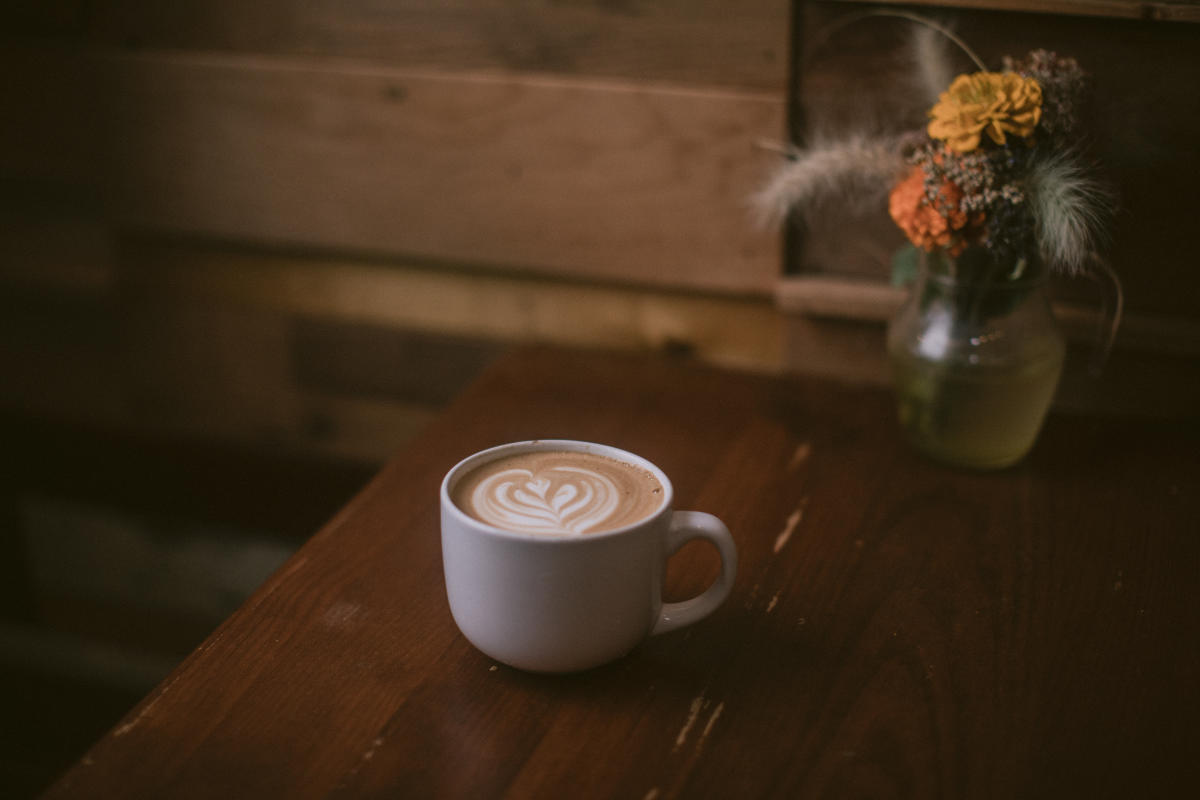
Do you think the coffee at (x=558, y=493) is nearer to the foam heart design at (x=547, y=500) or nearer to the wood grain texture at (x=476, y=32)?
the foam heart design at (x=547, y=500)

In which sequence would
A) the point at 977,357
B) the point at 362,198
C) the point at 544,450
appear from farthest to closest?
the point at 362,198, the point at 977,357, the point at 544,450

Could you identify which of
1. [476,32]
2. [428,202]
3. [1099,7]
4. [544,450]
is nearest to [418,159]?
[428,202]

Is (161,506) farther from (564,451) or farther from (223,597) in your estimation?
(564,451)

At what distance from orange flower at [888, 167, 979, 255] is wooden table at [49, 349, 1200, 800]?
9.3 inches

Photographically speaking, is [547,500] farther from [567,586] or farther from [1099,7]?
[1099,7]

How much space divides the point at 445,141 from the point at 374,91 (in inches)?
4.4

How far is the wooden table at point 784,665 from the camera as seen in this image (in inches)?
25.9

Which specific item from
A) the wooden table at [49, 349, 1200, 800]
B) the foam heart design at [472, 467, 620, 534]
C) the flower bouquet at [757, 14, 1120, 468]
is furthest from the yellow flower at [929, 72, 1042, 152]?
the foam heart design at [472, 467, 620, 534]

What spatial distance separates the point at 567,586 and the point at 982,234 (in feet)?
1.68

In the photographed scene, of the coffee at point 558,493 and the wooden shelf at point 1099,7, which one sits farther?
the wooden shelf at point 1099,7

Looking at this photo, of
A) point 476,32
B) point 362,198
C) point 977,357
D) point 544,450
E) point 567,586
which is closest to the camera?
point 567,586

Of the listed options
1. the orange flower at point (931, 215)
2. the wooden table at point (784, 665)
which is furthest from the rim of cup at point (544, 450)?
the orange flower at point (931, 215)

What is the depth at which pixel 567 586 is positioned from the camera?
68cm

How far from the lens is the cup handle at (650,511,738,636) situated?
0.73 meters
